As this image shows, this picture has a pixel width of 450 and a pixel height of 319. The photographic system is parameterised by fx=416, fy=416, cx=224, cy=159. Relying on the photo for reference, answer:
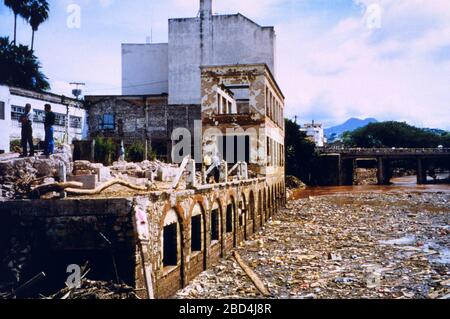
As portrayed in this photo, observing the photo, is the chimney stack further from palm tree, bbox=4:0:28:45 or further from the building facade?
palm tree, bbox=4:0:28:45

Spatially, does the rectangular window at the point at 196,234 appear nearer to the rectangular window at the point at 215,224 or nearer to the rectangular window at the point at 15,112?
the rectangular window at the point at 215,224

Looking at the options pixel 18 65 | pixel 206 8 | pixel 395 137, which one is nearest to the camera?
pixel 18 65

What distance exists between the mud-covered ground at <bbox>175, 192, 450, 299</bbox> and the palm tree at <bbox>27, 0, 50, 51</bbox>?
16621 mm

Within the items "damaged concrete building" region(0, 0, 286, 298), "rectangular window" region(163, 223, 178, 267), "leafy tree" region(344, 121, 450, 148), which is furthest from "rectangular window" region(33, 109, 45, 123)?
"leafy tree" region(344, 121, 450, 148)

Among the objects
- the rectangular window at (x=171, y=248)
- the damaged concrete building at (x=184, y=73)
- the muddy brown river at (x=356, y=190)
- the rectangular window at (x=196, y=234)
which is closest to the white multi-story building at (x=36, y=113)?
the damaged concrete building at (x=184, y=73)

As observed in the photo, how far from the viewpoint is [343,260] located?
13477 mm

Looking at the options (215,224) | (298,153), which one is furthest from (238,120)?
(298,153)

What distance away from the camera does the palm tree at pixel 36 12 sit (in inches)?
904

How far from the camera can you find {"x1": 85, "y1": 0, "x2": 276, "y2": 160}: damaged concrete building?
104 feet

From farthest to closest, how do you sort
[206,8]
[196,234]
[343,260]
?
[206,8]
[343,260]
[196,234]

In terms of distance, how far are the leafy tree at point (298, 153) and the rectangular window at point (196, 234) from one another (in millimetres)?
36133

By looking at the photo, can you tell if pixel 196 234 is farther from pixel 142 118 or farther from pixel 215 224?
pixel 142 118

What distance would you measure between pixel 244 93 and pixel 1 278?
88.8ft

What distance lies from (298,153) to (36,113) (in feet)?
104
